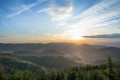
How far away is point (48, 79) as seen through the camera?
66.4m

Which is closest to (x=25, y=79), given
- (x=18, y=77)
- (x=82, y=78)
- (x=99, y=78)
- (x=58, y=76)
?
(x=18, y=77)

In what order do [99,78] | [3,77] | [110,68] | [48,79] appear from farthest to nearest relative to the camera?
[48,79]
[3,77]
[99,78]
[110,68]

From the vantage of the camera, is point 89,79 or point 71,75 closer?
point 89,79

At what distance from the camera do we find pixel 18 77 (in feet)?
174

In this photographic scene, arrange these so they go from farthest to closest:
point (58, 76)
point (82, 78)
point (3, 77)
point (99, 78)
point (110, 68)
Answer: point (58, 76) → point (3, 77) → point (82, 78) → point (99, 78) → point (110, 68)

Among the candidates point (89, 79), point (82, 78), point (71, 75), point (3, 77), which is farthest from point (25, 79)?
point (89, 79)

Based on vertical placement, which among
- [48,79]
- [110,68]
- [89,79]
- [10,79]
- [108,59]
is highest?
[108,59]

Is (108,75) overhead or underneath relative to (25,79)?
overhead

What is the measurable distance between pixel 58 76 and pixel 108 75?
3714 centimetres

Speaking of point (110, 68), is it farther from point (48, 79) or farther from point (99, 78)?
point (48, 79)

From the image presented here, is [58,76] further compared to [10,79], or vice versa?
[58,76]

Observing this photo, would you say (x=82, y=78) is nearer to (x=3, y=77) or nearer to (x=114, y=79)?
(x=114, y=79)

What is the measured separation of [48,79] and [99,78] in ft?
120

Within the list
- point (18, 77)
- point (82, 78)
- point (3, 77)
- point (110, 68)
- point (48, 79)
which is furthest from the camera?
point (48, 79)
